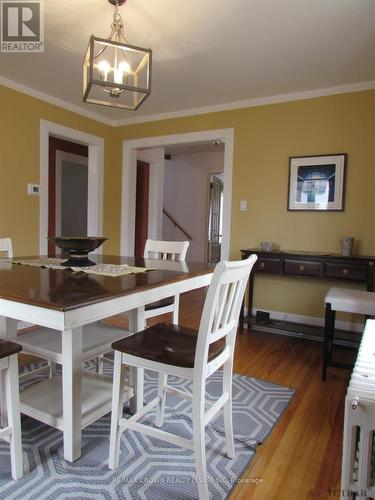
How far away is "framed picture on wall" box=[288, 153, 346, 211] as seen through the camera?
313cm

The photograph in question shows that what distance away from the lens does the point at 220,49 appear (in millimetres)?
2441

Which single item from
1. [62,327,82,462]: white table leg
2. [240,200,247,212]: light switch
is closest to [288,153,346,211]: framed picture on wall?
[240,200,247,212]: light switch

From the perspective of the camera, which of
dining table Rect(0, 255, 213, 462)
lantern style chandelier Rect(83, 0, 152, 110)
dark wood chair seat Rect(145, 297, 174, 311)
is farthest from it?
dark wood chair seat Rect(145, 297, 174, 311)

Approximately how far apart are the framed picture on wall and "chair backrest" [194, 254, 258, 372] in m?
2.18

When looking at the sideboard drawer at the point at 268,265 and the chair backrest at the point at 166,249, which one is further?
the sideboard drawer at the point at 268,265

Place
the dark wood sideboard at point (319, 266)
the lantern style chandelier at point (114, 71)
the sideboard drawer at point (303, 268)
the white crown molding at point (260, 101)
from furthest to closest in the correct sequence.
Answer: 1. the white crown molding at point (260, 101)
2. the sideboard drawer at point (303, 268)
3. the dark wood sideboard at point (319, 266)
4. the lantern style chandelier at point (114, 71)

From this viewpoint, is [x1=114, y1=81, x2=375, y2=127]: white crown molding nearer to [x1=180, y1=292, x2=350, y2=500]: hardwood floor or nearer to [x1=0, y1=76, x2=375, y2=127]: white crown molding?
[x1=0, y1=76, x2=375, y2=127]: white crown molding

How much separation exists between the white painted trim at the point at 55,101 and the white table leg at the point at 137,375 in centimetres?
269

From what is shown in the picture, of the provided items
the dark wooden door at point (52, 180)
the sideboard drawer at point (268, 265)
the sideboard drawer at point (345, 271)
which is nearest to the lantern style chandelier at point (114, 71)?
the sideboard drawer at point (268, 265)

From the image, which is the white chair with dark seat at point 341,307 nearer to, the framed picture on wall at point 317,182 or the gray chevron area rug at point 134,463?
the gray chevron area rug at point 134,463

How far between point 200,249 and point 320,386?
463 centimetres

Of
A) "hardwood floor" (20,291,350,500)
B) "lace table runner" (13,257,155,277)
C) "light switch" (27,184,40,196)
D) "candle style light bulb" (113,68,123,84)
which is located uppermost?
"candle style light bulb" (113,68,123,84)

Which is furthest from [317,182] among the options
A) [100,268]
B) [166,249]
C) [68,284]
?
[68,284]

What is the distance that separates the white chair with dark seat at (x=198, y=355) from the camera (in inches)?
46.8
